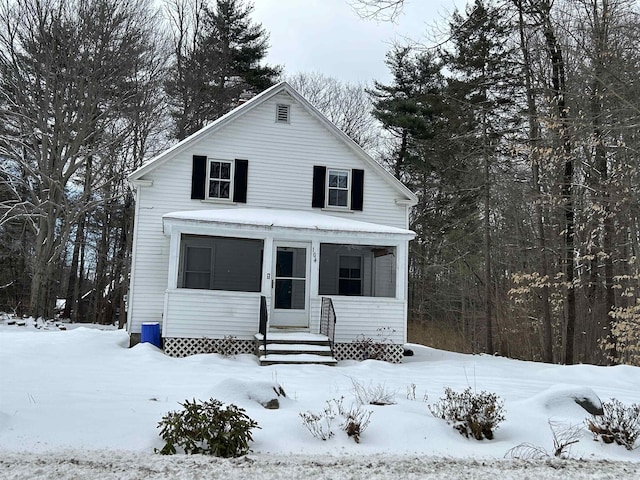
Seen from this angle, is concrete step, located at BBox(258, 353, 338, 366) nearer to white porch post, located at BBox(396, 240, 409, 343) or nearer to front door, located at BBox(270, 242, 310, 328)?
front door, located at BBox(270, 242, 310, 328)

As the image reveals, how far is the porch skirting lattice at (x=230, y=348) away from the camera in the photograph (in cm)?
1144

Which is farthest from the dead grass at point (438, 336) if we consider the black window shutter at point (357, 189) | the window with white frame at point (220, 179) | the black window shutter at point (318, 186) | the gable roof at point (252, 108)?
the window with white frame at point (220, 179)

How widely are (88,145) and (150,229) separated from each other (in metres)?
9.94

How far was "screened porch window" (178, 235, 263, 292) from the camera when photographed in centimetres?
1345

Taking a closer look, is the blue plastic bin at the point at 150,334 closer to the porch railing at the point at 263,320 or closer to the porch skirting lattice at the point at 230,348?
the porch skirting lattice at the point at 230,348

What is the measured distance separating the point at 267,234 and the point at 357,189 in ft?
11.0

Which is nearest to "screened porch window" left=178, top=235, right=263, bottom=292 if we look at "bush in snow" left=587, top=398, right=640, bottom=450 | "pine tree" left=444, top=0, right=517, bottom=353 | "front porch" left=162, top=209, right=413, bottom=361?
"front porch" left=162, top=209, right=413, bottom=361

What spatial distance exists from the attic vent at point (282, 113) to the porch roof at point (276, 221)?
2.39m

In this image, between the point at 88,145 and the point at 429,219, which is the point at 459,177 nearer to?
the point at 429,219

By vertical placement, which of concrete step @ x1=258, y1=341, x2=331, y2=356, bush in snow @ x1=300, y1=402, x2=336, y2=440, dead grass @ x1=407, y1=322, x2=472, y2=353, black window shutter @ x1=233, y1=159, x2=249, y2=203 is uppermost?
black window shutter @ x1=233, y1=159, x2=249, y2=203

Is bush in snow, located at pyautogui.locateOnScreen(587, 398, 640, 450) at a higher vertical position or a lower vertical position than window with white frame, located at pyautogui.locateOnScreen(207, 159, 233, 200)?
lower

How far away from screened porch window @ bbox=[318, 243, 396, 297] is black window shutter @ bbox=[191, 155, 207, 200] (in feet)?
11.3

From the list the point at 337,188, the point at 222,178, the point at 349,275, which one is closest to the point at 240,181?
the point at 222,178

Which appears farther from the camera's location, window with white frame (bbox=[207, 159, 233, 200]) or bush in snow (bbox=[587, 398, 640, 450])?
window with white frame (bbox=[207, 159, 233, 200])
